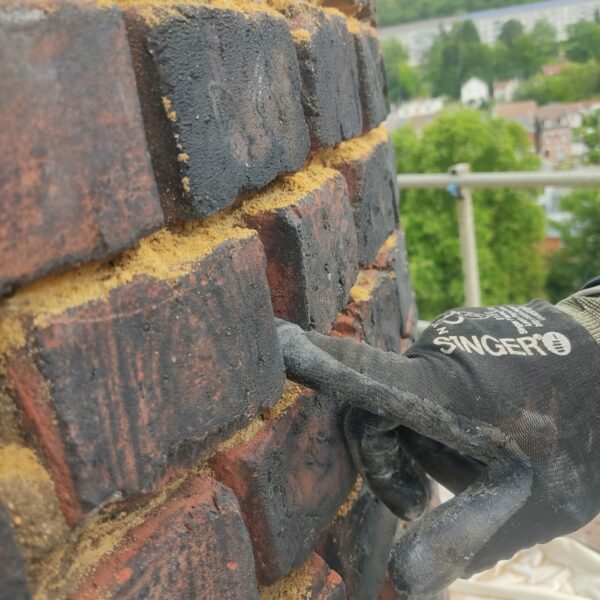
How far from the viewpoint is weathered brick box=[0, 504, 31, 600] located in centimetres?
49

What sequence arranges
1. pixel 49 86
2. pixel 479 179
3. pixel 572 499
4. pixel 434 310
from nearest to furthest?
pixel 49 86 → pixel 572 499 → pixel 479 179 → pixel 434 310

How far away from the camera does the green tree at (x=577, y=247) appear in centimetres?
1547

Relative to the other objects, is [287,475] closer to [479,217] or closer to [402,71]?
[402,71]

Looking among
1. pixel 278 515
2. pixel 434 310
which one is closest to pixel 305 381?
pixel 278 515

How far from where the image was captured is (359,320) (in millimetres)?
1091

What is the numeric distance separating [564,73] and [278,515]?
15.6m

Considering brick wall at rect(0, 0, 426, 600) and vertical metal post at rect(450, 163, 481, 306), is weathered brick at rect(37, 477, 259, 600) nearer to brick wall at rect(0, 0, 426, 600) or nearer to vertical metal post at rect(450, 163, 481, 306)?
brick wall at rect(0, 0, 426, 600)

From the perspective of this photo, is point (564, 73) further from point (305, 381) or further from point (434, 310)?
point (305, 381)

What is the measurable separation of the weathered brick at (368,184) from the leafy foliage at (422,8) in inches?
341

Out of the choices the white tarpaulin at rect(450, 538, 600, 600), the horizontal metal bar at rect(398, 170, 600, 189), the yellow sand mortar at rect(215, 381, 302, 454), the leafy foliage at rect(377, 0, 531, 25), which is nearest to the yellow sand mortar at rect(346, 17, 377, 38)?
the yellow sand mortar at rect(215, 381, 302, 454)

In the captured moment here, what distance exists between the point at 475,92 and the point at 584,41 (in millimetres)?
2363

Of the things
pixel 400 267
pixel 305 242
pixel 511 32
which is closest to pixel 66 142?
pixel 305 242

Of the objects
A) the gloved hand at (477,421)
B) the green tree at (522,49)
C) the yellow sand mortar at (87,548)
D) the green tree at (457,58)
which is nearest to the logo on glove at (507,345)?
the gloved hand at (477,421)

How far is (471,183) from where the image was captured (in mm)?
2777
